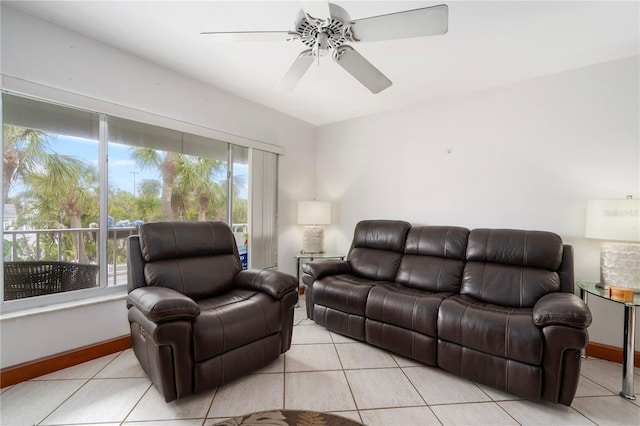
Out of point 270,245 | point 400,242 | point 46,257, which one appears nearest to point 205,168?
point 270,245

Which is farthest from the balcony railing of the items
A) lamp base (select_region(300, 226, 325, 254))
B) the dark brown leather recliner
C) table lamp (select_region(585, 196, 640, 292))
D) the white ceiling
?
table lamp (select_region(585, 196, 640, 292))

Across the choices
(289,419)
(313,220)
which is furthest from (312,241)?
(289,419)

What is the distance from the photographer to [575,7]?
1781 mm

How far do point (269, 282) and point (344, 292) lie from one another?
79 cm

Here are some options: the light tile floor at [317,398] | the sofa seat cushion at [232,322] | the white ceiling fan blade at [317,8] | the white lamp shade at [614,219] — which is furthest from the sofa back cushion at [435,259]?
the white ceiling fan blade at [317,8]

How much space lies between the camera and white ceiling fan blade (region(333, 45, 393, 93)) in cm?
166

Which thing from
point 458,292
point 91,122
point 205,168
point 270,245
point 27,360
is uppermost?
point 91,122

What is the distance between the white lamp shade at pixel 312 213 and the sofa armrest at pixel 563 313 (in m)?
2.47

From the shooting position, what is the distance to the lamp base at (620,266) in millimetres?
2023

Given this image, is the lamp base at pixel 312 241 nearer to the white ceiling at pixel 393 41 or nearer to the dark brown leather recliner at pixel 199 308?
the dark brown leather recliner at pixel 199 308

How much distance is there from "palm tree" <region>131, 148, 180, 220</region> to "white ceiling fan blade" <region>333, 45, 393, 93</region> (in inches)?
80.7

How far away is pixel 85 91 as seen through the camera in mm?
2195

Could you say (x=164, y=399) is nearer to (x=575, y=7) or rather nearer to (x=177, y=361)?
(x=177, y=361)

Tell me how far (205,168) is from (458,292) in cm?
294
